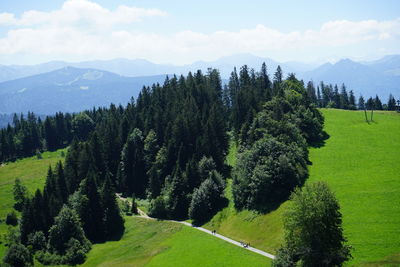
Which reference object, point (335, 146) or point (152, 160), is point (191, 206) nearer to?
point (152, 160)

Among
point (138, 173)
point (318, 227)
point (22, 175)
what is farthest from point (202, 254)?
point (22, 175)

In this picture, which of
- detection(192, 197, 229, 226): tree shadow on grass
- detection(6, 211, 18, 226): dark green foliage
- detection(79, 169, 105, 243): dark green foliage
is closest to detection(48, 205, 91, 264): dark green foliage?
detection(79, 169, 105, 243): dark green foliage

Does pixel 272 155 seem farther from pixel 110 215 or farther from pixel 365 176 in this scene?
pixel 110 215

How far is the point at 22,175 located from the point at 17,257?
74.2 meters

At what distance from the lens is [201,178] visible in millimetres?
98438

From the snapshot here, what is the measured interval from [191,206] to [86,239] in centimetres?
2644

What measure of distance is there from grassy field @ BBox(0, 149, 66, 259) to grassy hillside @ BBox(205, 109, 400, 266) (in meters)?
61.8

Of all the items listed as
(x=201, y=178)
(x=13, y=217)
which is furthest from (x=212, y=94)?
A: (x=13, y=217)

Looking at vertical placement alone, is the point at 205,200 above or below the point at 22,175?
below

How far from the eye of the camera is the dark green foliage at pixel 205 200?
8844 cm

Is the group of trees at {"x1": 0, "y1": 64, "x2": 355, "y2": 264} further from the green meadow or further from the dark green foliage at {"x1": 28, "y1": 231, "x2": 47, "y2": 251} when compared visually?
the green meadow

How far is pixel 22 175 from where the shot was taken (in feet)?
471

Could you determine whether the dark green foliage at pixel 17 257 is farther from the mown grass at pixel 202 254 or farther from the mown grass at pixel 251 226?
the mown grass at pixel 251 226

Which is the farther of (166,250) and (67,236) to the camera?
(67,236)
